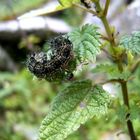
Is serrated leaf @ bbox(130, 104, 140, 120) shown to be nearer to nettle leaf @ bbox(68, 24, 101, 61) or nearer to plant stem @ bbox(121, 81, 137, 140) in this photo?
plant stem @ bbox(121, 81, 137, 140)

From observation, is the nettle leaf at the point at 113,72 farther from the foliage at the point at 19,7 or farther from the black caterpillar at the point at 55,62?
the foliage at the point at 19,7

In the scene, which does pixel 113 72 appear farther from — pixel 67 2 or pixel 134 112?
pixel 67 2

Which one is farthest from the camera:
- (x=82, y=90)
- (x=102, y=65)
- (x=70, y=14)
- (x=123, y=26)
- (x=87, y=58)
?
(x=70, y=14)

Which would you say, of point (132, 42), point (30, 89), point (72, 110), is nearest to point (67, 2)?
point (132, 42)

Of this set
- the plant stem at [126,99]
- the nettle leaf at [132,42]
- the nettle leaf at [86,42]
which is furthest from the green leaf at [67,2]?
the plant stem at [126,99]

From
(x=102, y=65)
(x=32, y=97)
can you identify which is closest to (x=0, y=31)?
(x=32, y=97)

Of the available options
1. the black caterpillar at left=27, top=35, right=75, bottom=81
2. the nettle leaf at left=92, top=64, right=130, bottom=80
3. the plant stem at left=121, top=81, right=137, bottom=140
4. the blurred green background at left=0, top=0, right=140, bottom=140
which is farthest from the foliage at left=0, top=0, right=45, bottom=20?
the black caterpillar at left=27, top=35, right=75, bottom=81

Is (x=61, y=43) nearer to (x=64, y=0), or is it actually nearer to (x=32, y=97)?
(x=64, y=0)
